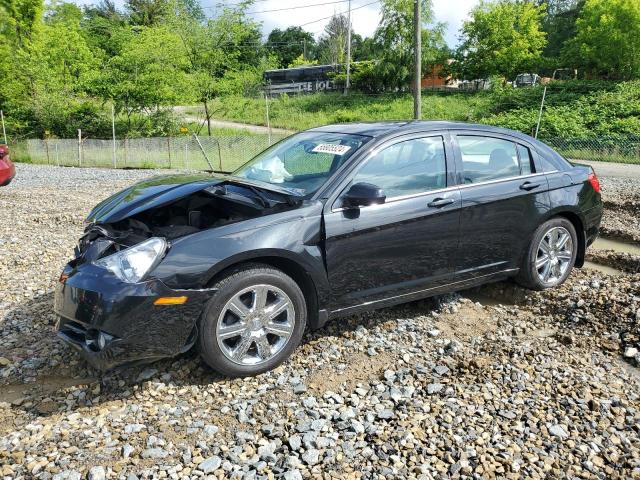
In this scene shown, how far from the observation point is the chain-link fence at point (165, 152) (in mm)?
19750

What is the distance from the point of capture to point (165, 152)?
67.1ft

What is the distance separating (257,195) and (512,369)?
85.1 inches

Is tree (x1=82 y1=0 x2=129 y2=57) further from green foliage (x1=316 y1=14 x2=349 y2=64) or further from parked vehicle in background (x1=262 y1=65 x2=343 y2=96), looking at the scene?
green foliage (x1=316 y1=14 x2=349 y2=64)

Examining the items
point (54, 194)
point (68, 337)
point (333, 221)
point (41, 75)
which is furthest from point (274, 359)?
point (41, 75)

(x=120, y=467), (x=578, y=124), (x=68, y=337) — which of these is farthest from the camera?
(x=578, y=124)

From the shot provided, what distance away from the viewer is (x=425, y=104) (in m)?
38.2

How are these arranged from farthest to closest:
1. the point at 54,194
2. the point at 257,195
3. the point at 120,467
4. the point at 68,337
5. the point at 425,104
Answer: the point at 425,104 → the point at 54,194 → the point at 257,195 → the point at 68,337 → the point at 120,467

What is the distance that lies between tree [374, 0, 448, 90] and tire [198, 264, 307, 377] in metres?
44.3

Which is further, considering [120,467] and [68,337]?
[68,337]

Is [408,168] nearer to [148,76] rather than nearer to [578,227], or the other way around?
[578,227]

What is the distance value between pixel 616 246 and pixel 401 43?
42930mm

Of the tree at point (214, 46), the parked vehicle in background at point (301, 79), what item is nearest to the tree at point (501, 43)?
the parked vehicle in background at point (301, 79)

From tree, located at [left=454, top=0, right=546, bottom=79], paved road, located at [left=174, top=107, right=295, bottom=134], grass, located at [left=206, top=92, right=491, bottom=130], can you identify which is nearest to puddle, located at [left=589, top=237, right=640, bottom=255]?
grass, located at [left=206, top=92, right=491, bottom=130]

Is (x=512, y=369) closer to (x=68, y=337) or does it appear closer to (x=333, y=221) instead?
(x=333, y=221)
